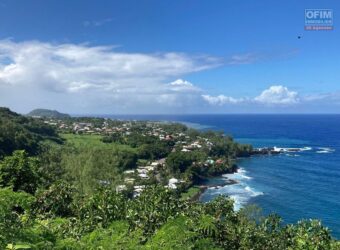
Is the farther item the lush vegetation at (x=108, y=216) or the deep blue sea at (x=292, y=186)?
the deep blue sea at (x=292, y=186)

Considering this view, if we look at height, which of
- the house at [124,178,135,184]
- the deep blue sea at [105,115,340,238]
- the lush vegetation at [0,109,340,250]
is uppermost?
the lush vegetation at [0,109,340,250]

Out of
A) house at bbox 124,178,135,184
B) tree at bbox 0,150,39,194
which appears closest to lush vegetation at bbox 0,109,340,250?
tree at bbox 0,150,39,194

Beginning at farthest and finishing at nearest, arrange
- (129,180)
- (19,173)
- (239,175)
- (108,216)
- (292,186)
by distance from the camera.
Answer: (239,175), (292,186), (129,180), (19,173), (108,216)

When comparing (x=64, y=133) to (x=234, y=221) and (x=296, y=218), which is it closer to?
(x=296, y=218)

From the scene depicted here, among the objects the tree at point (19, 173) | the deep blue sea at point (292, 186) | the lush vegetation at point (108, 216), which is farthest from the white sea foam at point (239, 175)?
the tree at point (19, 173)

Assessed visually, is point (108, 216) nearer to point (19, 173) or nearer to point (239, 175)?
point (19, 173)

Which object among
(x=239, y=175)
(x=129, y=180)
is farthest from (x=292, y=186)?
(x=129, y=180)

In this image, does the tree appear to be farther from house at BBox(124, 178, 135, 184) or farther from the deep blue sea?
house at BBox(124, 178, 135, 184)

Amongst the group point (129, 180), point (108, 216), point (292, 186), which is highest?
point (108, 216)

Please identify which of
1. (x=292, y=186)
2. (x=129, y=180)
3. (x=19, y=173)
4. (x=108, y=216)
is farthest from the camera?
(x=292, y=186)

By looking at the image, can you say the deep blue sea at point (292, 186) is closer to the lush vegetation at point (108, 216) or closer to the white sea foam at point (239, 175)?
the white sea foam at point (239, 175)

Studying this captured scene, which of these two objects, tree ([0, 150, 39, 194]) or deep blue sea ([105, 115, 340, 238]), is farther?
deep blue sea ([105, 115, 340, 238])
